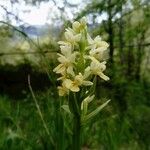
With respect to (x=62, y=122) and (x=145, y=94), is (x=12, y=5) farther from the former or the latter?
(x=62, y=122)

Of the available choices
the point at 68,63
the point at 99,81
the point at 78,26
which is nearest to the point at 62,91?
the point at 68,63

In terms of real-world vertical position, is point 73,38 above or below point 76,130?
above

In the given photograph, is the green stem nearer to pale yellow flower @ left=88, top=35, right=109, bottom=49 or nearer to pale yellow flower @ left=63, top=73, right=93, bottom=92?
pale yellow flower @ left=63, top=73, right=93, bottom=92

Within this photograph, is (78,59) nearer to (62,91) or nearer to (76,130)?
(62,91)

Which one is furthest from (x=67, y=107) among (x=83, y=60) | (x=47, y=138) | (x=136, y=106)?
(x=136, y=106)

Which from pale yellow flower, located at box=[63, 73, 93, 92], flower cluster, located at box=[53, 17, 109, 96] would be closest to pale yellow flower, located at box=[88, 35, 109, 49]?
flower cluster, located at box=[53, 17, 109, 96]

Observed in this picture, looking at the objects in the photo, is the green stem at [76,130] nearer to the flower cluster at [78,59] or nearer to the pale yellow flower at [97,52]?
the flower cluster at [78,59]
